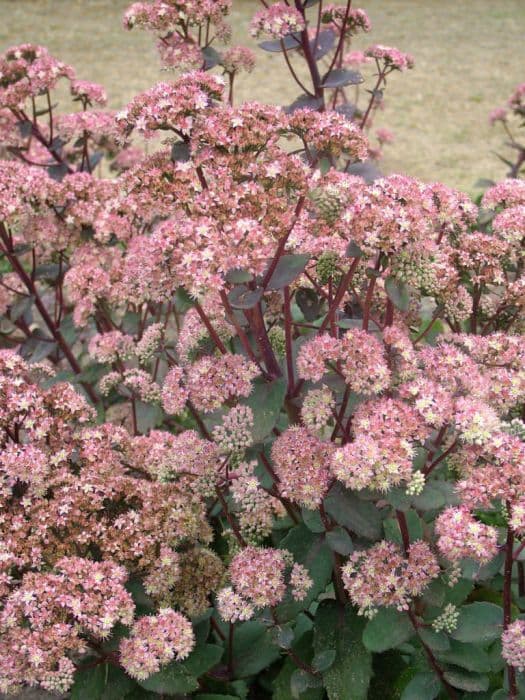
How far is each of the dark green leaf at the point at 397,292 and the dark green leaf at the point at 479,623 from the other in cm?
58

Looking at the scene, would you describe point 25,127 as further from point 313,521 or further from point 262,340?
point 313,521

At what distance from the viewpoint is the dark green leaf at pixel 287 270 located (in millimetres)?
1363

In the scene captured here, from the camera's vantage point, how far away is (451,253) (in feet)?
5.47

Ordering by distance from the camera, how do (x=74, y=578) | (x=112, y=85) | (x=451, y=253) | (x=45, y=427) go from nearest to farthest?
(x=74, y=578) < (x=45, y=427) < (x=451, y=253) < (x=112, y=85)

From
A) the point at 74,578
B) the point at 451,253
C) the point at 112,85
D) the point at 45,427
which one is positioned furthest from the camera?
the point at 112,85

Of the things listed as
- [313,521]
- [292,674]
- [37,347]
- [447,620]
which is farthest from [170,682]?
[37,347]

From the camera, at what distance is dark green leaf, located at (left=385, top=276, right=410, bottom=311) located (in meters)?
1.35

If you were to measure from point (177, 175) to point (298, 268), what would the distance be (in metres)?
0.27

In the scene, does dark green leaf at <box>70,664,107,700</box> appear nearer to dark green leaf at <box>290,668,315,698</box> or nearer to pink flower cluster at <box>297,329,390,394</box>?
dark green leaf at <box>290,668,315,698</box>

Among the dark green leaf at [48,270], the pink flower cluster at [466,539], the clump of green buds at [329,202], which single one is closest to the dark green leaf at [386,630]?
the pink flower cluster at [466,539]

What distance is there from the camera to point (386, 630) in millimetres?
1383

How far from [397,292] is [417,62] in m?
5.68

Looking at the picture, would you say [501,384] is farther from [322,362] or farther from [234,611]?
[234,611]

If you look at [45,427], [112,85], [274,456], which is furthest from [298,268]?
[112,85]
